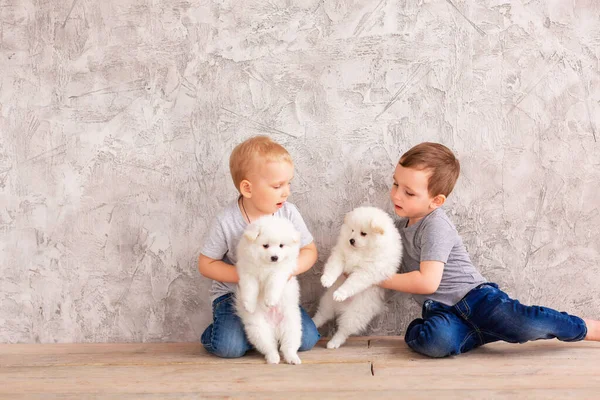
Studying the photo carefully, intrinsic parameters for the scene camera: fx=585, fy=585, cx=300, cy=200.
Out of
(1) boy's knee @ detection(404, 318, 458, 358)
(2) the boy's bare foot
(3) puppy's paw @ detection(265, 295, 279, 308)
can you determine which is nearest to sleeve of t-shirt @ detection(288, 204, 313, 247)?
(3) puppy's paw @ detection(265, 295, 279, 308)

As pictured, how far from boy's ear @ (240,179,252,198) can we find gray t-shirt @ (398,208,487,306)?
656 millimetres

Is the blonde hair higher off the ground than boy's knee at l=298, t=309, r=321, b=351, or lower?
higher

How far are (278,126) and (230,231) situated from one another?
0.49 metres

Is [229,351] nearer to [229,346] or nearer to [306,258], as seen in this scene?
[229,346]

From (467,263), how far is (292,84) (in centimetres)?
102

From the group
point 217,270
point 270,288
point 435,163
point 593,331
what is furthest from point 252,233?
point 593,331

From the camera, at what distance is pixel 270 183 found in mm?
2209

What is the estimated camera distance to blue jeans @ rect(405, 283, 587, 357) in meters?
2.14

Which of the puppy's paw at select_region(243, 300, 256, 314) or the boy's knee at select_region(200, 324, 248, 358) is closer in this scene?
the puppy's paw at select_region(243, 300, 256, 314)

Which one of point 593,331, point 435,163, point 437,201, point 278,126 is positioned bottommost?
point 593,331

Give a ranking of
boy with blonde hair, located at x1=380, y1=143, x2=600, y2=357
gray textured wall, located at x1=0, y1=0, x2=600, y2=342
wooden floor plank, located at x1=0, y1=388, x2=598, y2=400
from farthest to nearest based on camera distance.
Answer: gray textured wall, located at x1=0, y1=0, x2=600, y2=342
boy with blonde hair, located at x1=380, y1=143, x2=600, y2=357
wooden floor plank, located at x1=0, y1=388, x2=598, y2=400

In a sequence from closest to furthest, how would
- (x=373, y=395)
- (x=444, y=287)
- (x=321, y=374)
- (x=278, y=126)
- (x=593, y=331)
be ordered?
(x=373, y=395) < (x=321, y=374) < (x=593, y=331) < (x=444, y=287) < (x=278, y=126)

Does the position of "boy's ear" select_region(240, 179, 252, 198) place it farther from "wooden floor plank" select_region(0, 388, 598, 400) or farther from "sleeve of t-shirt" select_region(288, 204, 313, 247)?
"wooden floor plank" select_region(0, 388, 598, 400)

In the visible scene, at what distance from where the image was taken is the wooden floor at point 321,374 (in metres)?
1.82
